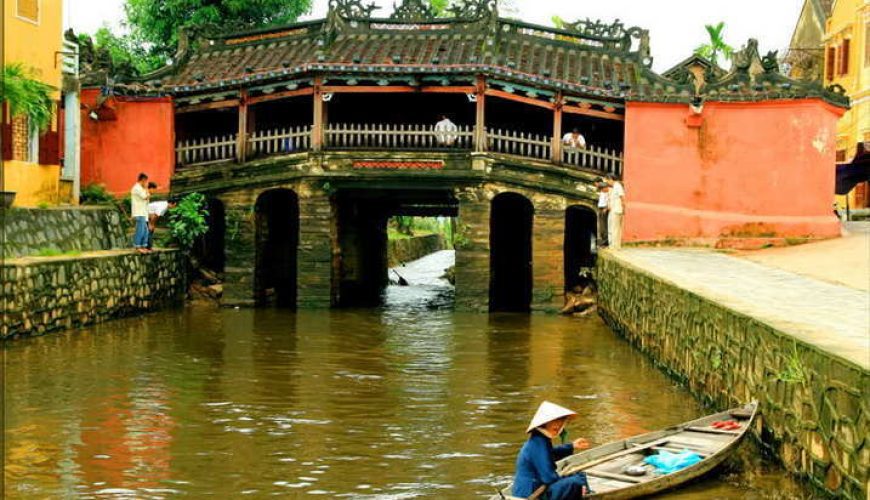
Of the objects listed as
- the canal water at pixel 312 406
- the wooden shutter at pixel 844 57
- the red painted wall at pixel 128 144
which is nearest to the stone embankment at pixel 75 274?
the canal water at pixel 312 406

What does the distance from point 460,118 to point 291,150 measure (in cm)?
462

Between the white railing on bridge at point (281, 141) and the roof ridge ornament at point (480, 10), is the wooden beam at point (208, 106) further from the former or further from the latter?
the roof ridge ornament at point (480, 10)

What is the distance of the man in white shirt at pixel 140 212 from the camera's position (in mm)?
20938

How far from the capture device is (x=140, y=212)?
21172mm

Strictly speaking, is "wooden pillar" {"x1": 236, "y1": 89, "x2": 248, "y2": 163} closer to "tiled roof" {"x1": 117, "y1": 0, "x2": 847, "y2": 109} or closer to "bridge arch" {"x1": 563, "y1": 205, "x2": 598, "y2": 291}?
"tiled roof" {"x1": 117, "y1": 0, "x2": 847, "y2": 109}

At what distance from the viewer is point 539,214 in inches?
886

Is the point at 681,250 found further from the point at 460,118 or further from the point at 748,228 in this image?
the point at 460,118

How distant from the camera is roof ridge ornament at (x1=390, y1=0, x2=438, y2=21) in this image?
2428 centimetres

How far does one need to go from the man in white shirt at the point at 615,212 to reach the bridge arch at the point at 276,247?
285 inches

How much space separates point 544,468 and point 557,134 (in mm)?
16004

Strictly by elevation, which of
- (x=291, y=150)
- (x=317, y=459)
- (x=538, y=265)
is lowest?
(x=317, y=459)

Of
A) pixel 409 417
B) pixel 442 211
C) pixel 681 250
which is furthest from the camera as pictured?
pixel 442 211

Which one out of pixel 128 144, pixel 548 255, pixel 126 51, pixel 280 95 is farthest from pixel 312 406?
pixel 126 51

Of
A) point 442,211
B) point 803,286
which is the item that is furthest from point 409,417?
point 442,211
